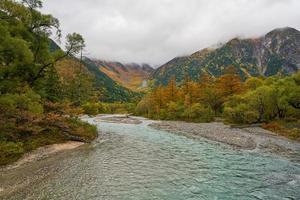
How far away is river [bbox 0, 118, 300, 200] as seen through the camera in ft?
51.4

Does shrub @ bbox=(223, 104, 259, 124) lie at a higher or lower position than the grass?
higher

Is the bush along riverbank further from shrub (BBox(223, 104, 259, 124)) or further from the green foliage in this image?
the green foliage

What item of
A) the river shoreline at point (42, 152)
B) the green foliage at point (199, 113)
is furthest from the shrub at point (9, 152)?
the green foliage at point (199, 113)

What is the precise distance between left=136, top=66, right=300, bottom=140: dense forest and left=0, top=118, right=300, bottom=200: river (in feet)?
70.5

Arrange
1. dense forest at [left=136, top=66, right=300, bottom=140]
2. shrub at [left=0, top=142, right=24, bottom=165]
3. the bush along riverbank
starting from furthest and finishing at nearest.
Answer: dense forest at [left=136, top=66, right=300, bottom=140]
the bush along riverbank
shrub at [left=0, top=142, right=24, bottom=165]

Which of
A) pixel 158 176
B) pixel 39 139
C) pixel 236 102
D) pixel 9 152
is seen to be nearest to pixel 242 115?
pixel 236 102

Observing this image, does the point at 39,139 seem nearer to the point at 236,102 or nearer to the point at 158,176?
the point at 158,176

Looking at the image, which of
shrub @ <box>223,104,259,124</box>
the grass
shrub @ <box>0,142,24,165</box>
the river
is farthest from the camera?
shrub @ <box>223,104,259,124</box>

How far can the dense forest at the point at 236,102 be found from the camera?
181 ft

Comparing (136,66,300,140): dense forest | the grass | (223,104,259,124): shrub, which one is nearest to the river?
the grass

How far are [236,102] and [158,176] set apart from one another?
5303cm

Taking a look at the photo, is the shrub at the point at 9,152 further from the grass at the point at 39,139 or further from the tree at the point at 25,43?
the tree at the point at 25,43

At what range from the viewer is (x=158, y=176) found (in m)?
19.4

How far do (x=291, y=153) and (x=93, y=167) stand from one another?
20.9 metres
